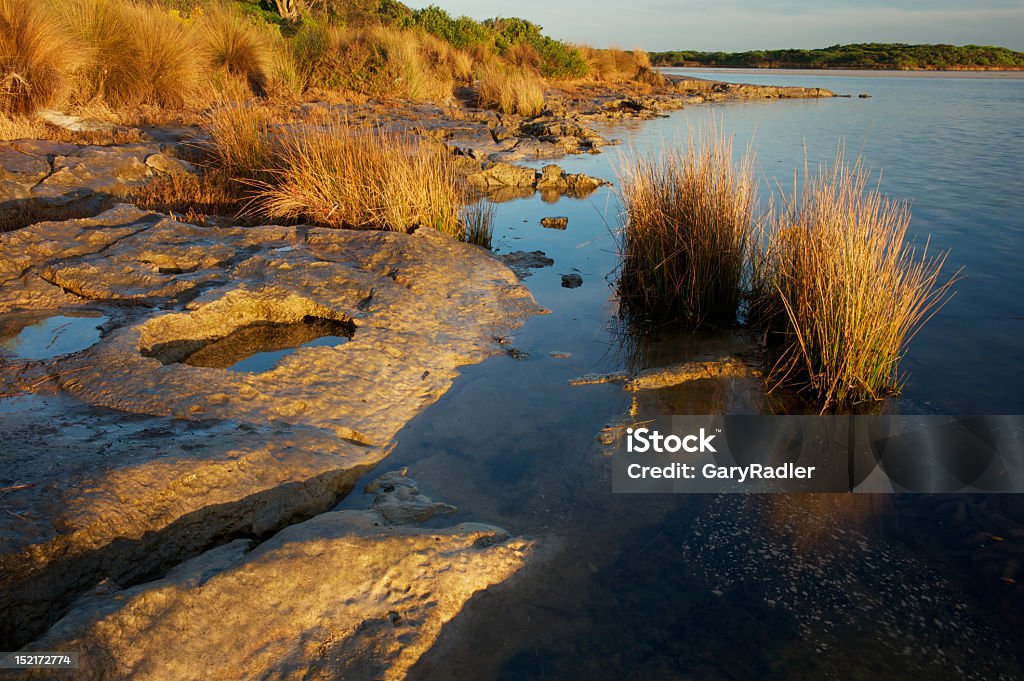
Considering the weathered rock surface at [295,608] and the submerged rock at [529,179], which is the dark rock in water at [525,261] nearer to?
the submerged rock at [529,179]

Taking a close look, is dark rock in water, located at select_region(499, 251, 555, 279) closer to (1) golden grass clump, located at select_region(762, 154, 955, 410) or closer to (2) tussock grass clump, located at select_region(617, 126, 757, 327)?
(2) tussock grass clump, located at select_region(617, 126, 757, 327)

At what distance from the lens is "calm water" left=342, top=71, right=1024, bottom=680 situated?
89.8 inches

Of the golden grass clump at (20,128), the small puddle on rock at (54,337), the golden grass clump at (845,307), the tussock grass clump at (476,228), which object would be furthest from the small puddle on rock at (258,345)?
the golden grass clump at (20,128)

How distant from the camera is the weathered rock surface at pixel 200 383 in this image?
246 cm

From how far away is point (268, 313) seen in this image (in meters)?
4.64

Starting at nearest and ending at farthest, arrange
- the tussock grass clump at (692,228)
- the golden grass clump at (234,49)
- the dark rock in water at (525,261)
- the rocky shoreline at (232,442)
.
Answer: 1. the rocky shoreline at (232,442)
2. the tussock grass clump at (692,228)
3. the dark rock in water at (525,261)
4. the golden grass clump at (234,49)

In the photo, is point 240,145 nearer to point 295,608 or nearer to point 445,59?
point 295,608

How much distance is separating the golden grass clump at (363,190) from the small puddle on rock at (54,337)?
2.78 m

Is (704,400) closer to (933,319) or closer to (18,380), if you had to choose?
(933,319)

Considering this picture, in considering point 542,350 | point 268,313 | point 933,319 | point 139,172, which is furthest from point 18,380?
point 933,319

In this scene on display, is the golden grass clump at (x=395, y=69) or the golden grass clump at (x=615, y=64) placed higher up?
the golden grass clump at (x=615, y=64)

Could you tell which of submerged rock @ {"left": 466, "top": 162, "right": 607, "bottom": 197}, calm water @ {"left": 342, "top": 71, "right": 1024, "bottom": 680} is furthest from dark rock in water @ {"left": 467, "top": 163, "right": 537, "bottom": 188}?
calm water @ {"left": 342, "top": 71, "right": 1024, "bottom": 680}

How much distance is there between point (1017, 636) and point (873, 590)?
18.4 inches

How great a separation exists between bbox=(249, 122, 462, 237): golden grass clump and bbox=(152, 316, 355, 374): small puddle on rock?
2.31 meters
